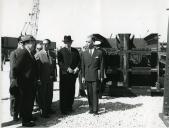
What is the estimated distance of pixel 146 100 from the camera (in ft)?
32.5

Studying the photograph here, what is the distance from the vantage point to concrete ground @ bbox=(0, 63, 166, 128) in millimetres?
6688

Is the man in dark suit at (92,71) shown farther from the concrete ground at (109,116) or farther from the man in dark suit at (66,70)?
the concrete ground at (109,116)

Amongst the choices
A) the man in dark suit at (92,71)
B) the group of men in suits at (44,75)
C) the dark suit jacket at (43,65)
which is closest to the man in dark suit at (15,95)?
the group of men in suits at (44,75)

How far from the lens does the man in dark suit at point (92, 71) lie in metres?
7.73

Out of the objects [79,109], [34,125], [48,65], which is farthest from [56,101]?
[34,125]

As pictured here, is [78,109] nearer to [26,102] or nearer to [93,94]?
[93,94]

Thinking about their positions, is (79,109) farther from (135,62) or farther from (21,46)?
(135,62)

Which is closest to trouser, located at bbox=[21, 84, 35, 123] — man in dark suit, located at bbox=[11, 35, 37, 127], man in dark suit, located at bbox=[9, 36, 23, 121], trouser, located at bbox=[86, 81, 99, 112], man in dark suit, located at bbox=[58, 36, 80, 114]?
man in dark suit, located at bbox=[11, 35, 37, 127]

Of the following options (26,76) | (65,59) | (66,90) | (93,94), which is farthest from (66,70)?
(26,76)

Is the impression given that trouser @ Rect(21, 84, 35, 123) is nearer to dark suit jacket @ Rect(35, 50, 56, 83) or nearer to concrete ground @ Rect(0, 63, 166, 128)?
concrete ground @ Rect(0, 63, 166, 128)

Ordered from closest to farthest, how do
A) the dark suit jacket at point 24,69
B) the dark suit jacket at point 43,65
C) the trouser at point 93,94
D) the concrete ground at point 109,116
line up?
the dark suit jacket at point 24,69
the concrete ground at point 109,116
the dark suit jacket at point 43,65
the trouser at point 93,94

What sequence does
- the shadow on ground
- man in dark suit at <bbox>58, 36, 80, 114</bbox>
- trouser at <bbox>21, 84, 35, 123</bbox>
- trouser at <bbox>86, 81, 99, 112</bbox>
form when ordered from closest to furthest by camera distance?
1. trouser at <bbox>21, 84, 35, 123</bbox>
2. the shadow on ground
3. trouser at <bbox>86, 81, 99, 112</bbox>
4. man in dark suit at <bbox>58, 36, 80, 114</bbox>

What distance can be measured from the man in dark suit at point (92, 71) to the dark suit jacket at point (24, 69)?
5.98 ft

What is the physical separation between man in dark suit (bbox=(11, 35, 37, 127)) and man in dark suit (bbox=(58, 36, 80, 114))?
1.44m
